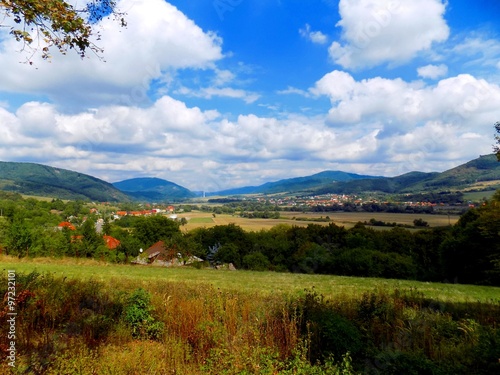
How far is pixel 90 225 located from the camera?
60562mm

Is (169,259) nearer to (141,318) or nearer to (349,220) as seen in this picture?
(141,318)

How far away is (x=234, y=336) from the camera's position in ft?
18.9

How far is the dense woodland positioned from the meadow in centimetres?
2778

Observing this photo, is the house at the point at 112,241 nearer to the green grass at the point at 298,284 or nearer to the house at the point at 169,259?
the house at the point at 169,259

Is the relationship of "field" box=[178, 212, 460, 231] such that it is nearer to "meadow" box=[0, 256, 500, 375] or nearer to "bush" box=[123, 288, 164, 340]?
"meadow" box=[0, 256, 500, 375]

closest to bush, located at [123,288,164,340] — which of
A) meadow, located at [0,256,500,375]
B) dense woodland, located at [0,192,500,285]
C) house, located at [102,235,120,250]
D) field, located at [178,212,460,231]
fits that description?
meadow, located at [0,256,500,375]

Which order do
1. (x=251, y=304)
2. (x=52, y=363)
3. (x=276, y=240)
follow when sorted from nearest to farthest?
1. (x=52, y=363)
2. (x=251, y=304)
3. (x=276, y=240)

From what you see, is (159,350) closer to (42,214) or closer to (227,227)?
(227,227)

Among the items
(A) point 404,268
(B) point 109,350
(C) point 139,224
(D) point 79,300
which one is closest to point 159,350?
(B) point 109,350

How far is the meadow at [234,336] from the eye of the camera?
482 cm

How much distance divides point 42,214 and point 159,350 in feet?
350

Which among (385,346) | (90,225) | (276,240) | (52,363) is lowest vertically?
(276,240)

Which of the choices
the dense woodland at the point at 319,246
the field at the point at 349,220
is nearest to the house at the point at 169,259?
the dense woodland at the point at 319,246

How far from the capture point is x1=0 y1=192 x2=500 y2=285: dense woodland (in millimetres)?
34094
